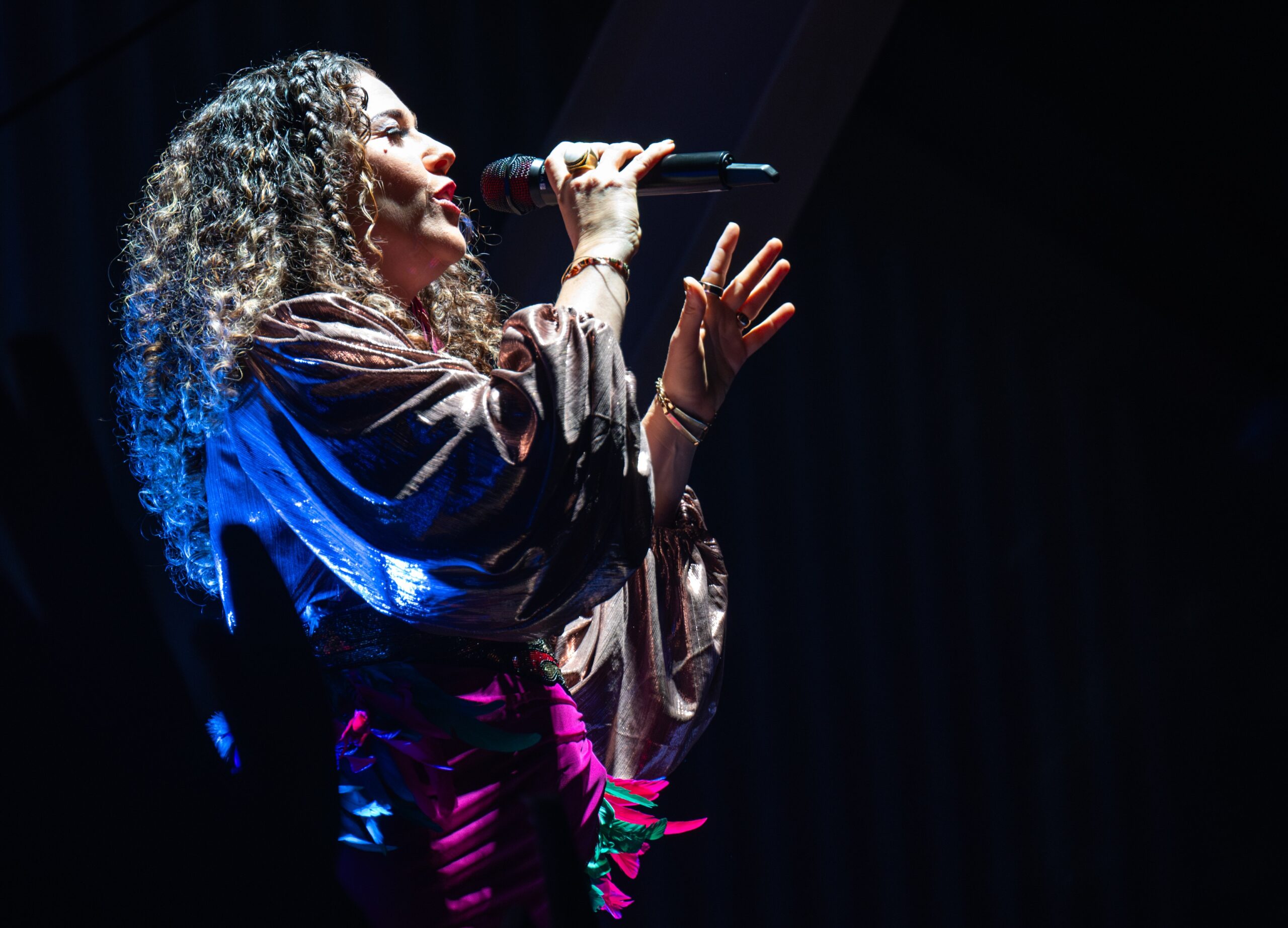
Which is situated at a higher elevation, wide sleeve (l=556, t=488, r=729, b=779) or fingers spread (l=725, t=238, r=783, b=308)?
fingers spread (l=725, t=238, r=783, b=308)

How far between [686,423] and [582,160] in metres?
0.27

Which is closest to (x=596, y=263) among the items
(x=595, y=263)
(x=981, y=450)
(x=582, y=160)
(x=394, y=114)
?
(x=595, y=263)

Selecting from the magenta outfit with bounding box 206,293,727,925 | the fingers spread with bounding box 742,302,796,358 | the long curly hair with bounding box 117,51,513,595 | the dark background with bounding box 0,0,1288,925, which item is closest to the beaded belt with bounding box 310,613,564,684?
the magenta outfit with bounding box 206,293,727,925

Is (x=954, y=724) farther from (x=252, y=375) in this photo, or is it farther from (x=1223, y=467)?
(x=252, y=375)

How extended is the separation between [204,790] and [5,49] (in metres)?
0.86

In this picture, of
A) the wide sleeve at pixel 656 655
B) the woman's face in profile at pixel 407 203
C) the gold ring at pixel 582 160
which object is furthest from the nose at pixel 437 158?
the wide sleeve at pixel 656 655

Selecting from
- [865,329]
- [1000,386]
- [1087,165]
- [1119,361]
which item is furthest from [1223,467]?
[865,329]

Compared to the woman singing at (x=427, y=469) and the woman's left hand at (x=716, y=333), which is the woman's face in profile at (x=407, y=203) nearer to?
the woman singing at (x=427, y=469)

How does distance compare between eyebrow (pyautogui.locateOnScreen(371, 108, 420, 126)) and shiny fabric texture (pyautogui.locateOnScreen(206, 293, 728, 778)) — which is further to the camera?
eyebrow (pyautogui.locateOnScreen(371, 108, 420, 126))

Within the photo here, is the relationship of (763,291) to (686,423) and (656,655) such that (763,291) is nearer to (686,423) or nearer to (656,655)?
(686,423)

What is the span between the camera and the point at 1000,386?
6.81 feet

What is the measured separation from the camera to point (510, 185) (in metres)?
1.13

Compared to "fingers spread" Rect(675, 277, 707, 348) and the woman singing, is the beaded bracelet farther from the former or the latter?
"fingers spread" Rect(675, 277, 707, 348)

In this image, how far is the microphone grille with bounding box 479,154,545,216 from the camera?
1.13 m
